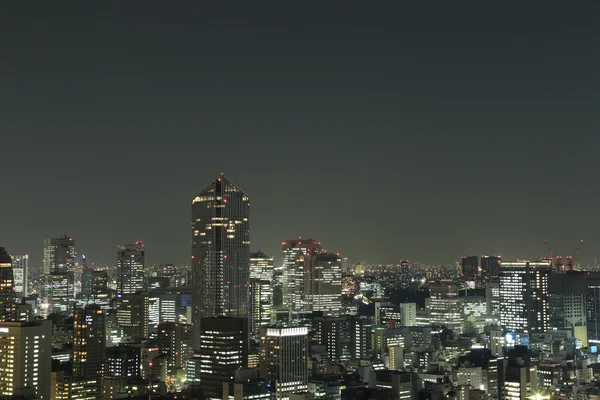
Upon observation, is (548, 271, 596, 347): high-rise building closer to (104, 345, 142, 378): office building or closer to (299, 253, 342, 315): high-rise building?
(299, 253, 342, 315): high-rise building

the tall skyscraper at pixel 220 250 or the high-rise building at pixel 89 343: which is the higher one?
the tall skyscraper at pixel 220 250

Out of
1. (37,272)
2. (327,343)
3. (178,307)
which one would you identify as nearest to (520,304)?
(327,343)

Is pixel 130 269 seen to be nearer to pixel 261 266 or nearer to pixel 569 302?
pixel 261 266

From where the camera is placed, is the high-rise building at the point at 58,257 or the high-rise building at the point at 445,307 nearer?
the high-rise building at the point at 445,307

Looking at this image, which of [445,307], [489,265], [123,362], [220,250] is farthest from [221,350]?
[489,265]

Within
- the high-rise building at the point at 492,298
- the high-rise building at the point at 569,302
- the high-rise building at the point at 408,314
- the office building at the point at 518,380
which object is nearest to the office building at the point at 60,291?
the high-rise building at the point at 408,314

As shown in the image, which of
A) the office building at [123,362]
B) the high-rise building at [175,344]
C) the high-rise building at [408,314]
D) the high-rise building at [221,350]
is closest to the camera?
the high-rise building at [221,350]

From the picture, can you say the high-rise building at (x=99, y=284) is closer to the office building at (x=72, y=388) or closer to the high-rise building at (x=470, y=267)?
the high-rise building at (x=470, y=267)

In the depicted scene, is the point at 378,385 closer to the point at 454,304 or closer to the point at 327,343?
the point at 327,343
